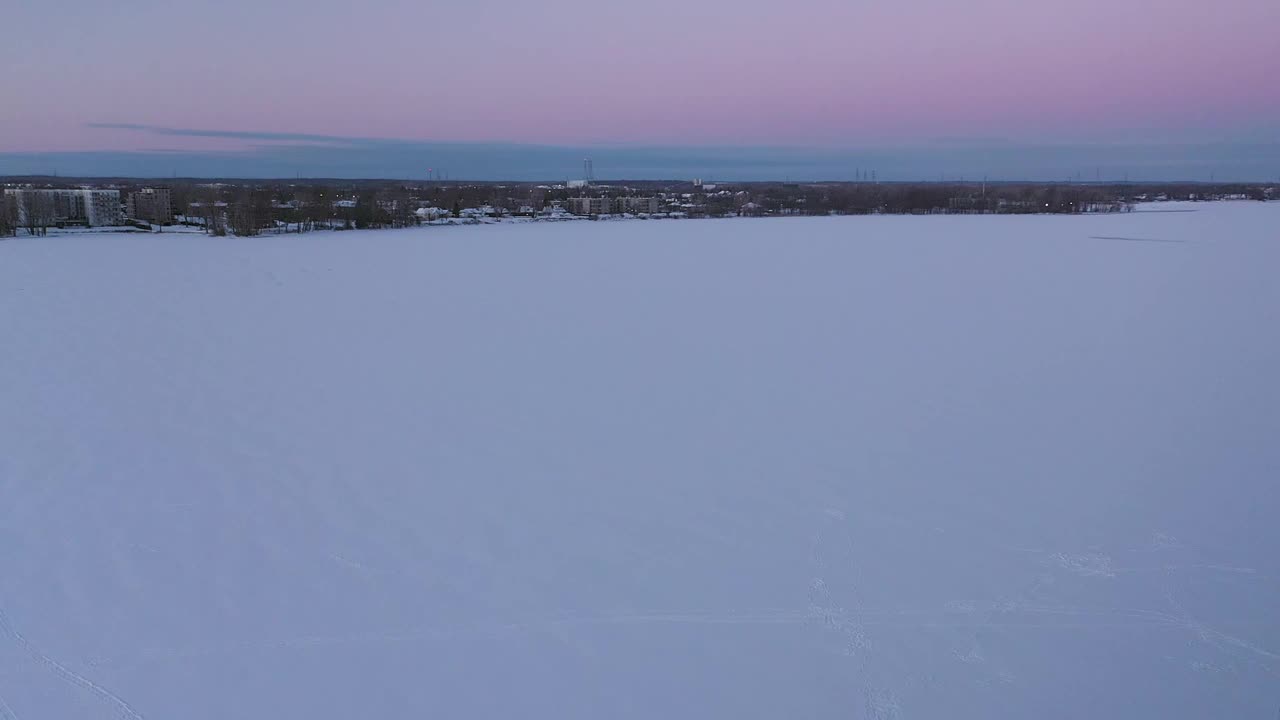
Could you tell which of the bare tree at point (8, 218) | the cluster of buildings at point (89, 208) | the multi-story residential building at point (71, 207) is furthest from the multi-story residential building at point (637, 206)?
the bare tree at point (8, 218)

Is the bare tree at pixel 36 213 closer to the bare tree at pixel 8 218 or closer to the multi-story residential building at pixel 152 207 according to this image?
the bare tree at pixel 8 218

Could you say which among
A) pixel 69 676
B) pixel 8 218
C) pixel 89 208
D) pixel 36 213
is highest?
pixel 89 208

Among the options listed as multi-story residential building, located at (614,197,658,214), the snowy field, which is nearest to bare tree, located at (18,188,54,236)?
multi-story residential building, located at (614,197,658,214)

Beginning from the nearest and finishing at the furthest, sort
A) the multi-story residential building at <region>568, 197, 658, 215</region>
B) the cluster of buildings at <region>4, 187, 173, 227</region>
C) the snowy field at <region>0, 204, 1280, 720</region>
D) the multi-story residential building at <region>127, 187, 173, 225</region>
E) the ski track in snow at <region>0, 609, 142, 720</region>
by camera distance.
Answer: the ski track in snow at <region>0, 609, 142, 720</region>, the snowy field at <region>0, 204, 1280, 720</region>, the cluster of buildings at <region>4, 187, 173, 227</region>, the multi-story residential building at <region>127, 187, 173, 225</region>, the multi-story residential building at <region>568, 197, 658, 215</region>

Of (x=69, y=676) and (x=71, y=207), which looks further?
(x=71, y=207)

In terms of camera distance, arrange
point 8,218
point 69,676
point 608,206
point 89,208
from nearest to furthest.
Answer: point 69,676 → point 8,218 → point 89,208 → point 608,206

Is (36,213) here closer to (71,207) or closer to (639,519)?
(71,207)

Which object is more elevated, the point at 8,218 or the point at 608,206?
the point at 608,206

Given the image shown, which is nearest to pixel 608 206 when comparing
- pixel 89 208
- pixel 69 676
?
pixel 89 208

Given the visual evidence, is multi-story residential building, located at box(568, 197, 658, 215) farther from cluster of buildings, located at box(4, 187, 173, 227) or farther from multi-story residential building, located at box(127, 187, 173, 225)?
cluster of buildings, located at box(4, 187, 173, 227)
